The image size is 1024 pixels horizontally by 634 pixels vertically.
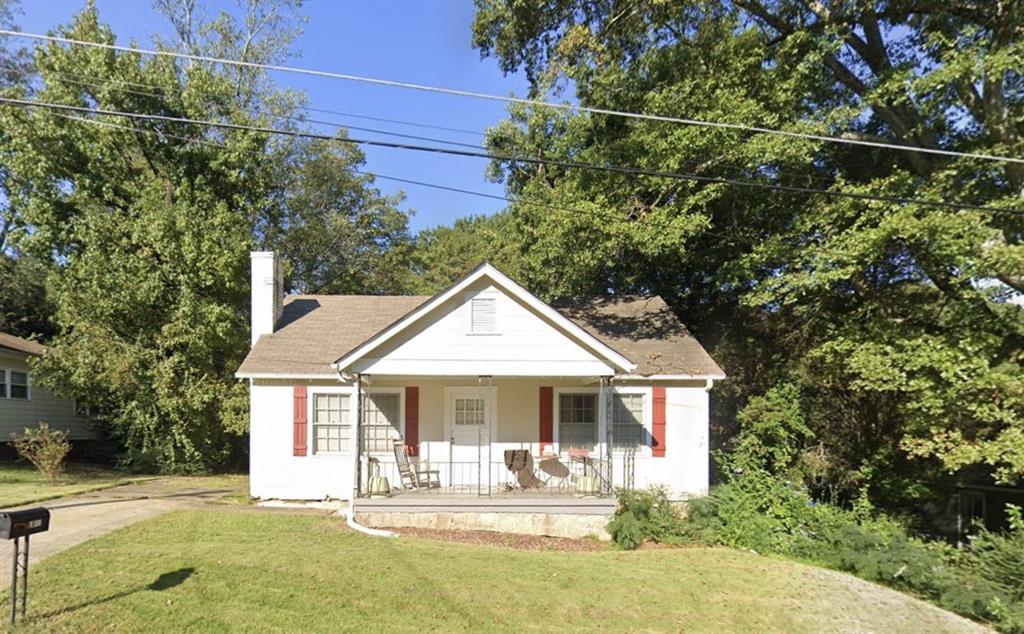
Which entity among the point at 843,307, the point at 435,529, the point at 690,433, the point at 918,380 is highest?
the point at 843,307

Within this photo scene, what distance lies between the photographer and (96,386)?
18.0m

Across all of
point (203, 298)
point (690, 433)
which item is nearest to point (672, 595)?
point (690, 433)

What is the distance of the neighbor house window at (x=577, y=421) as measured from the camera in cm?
1366

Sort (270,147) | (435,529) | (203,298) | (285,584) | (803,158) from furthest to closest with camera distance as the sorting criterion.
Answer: (270,147), (203,298), (803,158), (435,529), (285,584)

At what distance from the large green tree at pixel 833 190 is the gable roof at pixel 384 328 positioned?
169cm

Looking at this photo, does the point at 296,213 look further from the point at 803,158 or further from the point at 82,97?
the point at 803,158

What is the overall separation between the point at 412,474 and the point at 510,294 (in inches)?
166

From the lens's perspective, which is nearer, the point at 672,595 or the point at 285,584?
the point at 285,584

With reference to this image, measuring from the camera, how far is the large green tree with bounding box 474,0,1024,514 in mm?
10852

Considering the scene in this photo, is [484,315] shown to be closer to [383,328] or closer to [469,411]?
[469,411]

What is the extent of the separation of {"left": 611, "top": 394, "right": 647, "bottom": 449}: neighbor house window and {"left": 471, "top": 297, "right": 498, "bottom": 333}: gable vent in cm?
339

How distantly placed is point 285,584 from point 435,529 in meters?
4.10

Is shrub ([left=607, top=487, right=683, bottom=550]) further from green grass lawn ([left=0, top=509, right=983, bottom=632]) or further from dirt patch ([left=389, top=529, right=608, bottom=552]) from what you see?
green grass lawn ([left=0, top=509, right=983, bottom=632])

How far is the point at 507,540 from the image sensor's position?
10547mm
